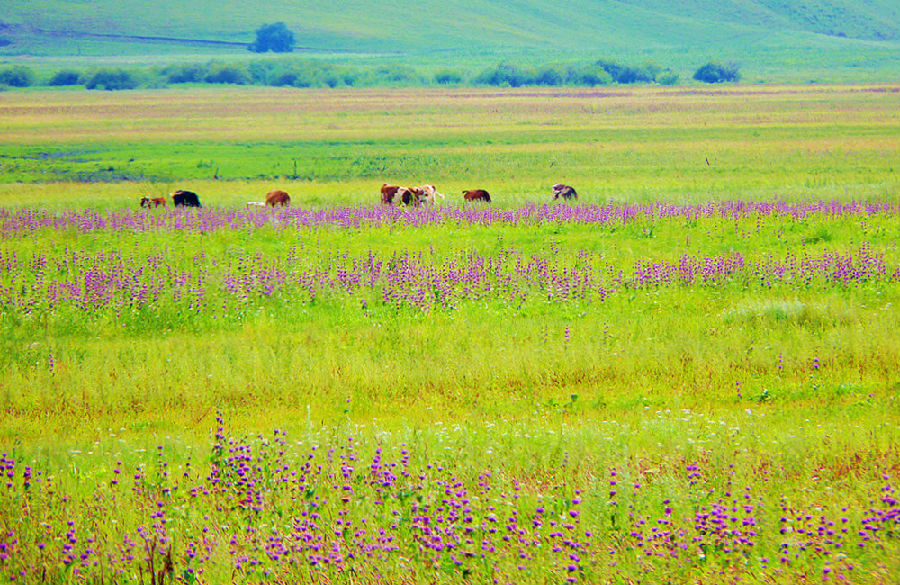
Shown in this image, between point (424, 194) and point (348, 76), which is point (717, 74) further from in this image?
point (424, 194)

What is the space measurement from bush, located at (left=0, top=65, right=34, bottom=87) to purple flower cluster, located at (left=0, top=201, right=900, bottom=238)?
457 feet

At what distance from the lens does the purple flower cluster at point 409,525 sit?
20.4 feet

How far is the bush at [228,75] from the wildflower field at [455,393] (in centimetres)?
13642

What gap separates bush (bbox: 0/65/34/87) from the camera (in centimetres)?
14638

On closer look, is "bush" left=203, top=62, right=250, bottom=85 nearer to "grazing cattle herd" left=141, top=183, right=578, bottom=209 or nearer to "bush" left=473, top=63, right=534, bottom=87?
"bush" left=473, top=63, right=534, bottom=87

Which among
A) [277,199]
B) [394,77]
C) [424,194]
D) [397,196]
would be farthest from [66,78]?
[397,196]

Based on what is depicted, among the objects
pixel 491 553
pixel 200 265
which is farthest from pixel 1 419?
pixel 200 265

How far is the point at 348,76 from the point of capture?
155875mm

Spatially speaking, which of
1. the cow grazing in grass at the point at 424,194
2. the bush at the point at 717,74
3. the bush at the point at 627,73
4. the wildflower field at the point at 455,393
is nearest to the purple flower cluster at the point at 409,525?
the wildflower field at the point at 455,393

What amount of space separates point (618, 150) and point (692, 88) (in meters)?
85.0

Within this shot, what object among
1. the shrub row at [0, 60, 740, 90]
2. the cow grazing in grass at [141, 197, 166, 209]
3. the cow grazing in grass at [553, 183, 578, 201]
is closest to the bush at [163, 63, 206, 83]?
the shrub row at [0, 60, 740, 90]

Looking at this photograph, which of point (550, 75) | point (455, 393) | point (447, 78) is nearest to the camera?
point (455, 393)

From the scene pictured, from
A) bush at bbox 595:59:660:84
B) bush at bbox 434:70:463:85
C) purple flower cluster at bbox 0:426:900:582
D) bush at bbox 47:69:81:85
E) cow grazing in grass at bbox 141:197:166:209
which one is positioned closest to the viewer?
purple flower cluster at bbox 0:426:900:582

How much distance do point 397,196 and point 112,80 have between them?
13190cm
